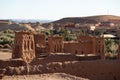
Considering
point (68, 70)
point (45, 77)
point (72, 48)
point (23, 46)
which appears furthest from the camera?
point (72, 48)

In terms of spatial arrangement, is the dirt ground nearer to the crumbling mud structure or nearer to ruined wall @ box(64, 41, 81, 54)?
the crumbling mud structure

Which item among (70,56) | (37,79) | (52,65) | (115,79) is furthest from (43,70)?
(70,56)

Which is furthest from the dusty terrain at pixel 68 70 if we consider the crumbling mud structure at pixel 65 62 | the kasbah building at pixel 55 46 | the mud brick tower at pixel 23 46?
the kasbah building at pixel 55 46

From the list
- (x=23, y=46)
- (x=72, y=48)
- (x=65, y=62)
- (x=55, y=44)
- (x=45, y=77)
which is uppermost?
(x=65, y=62)

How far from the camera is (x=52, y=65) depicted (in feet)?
49.3

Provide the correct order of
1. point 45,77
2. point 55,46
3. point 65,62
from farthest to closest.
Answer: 1. point 55,46
2. point 65,62
3. point 45,77

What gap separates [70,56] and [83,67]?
14.7 ft

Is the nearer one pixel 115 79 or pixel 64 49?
pixel 115 79

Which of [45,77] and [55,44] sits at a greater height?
[45,77]

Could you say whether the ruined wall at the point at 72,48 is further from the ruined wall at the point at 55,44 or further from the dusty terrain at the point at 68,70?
the dusty terrain at the point at 68,70

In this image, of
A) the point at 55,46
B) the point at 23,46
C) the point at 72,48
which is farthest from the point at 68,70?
the point at 55,46

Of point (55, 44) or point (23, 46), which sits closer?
point (23, 46)

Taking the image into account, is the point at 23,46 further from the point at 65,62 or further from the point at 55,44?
the point at 65,62

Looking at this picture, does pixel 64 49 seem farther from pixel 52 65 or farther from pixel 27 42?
pixel 52 65
